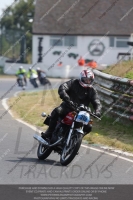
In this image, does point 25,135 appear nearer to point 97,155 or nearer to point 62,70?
point 97,155

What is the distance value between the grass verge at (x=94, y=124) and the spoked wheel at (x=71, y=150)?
8.34 ft

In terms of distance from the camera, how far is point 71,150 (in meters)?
11.2

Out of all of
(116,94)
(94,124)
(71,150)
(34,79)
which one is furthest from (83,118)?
(34,79)

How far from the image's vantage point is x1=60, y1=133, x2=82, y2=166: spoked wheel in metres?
11.1

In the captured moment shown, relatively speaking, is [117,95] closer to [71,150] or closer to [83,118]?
[83,118]

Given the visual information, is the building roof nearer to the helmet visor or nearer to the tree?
the tree

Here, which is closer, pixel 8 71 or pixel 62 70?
pixel 62 70

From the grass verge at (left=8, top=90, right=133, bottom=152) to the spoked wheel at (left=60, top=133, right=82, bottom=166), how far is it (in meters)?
2.54

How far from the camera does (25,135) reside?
1570cm

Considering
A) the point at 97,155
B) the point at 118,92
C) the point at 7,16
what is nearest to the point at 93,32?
the point at 7,16

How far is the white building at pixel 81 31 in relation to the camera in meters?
57.7

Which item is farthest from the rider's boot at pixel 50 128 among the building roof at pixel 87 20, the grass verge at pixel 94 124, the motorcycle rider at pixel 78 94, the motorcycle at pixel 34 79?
the building roof at pixel 87 20

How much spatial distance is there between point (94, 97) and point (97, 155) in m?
1.39

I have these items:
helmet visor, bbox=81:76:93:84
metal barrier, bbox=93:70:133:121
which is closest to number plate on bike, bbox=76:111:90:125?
helmet visor, bbox=81:76:93:84
